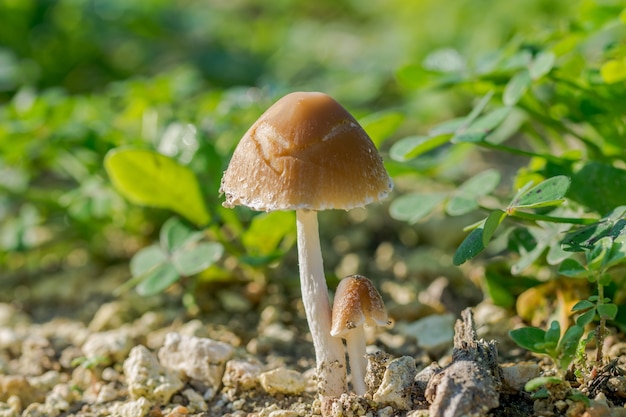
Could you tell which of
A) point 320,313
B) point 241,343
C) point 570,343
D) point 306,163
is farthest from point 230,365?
point 570,343

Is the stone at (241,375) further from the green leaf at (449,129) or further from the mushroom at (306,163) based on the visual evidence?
the green leaf at (449,129)

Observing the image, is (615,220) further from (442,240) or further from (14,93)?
(14,93)

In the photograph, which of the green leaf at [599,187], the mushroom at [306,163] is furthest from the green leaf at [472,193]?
the mushroom at [306,163]

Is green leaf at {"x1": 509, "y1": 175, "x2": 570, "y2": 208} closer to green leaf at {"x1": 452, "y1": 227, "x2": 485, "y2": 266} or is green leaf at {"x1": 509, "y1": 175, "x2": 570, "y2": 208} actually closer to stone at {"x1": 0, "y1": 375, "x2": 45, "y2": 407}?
green leaf at {"x1": 452, "y1": 227, "x2": 485, "y2": 266}

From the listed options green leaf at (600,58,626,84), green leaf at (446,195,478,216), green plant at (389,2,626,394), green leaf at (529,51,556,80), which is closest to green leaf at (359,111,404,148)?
green plant at (389,2,626,394)

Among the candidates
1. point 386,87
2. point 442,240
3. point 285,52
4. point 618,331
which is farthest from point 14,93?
point 618,331
